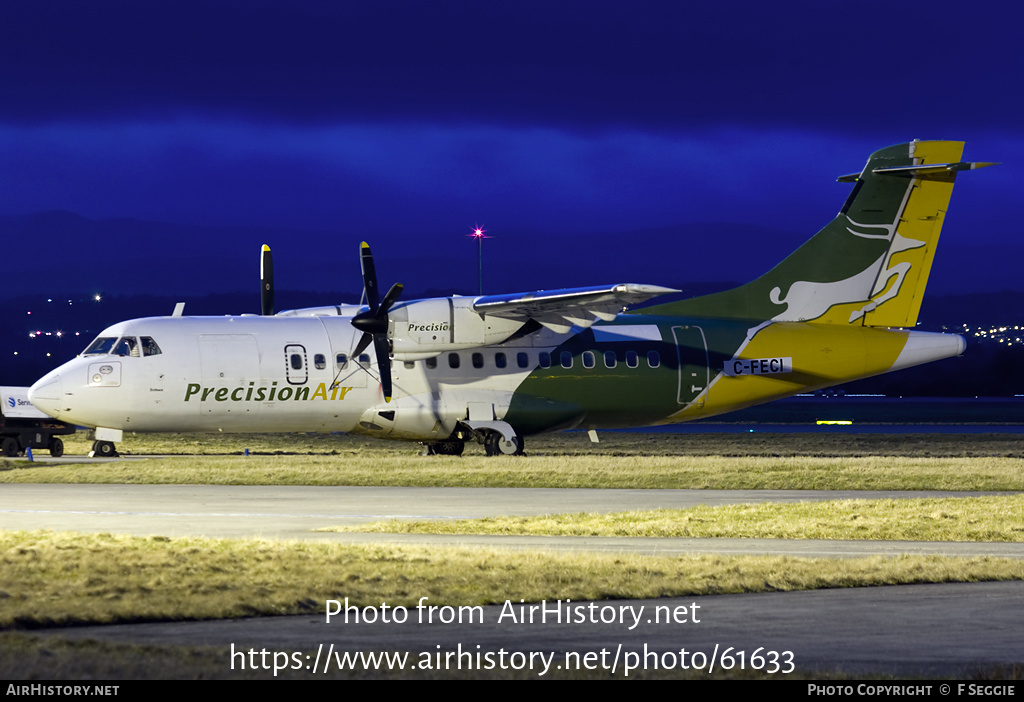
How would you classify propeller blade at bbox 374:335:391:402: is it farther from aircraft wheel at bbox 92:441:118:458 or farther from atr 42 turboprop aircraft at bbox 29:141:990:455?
aircraft wheel at bbox 92:441:118:458

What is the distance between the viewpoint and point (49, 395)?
31.9m

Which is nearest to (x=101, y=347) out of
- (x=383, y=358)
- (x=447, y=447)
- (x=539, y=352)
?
(x=383, y=358)

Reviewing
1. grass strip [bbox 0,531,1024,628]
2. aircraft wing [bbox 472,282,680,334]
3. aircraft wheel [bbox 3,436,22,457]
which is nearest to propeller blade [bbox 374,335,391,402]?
aircraft wing [bbox 472,282,680,334]

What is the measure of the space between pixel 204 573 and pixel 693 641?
6.00 m

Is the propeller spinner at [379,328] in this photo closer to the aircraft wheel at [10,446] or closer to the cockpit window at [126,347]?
the cockpit window at [126,347]

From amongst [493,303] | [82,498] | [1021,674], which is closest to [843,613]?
[1021,674]

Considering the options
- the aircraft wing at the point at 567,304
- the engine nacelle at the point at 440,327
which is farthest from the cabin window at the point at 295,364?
the aircraft wing at the point at 567,304

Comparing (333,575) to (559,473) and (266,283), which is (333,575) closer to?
(559,473)

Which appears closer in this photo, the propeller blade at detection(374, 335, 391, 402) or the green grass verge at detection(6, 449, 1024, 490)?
the green grass verge at detection(6, 449, 1024, 490)

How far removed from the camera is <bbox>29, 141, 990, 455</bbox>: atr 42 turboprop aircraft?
106 feet

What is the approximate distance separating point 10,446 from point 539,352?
1627 centimetres

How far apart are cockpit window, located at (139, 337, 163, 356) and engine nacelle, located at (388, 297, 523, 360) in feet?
19.7

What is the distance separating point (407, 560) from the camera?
15.0 metres

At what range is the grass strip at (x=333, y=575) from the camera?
39.2ft
